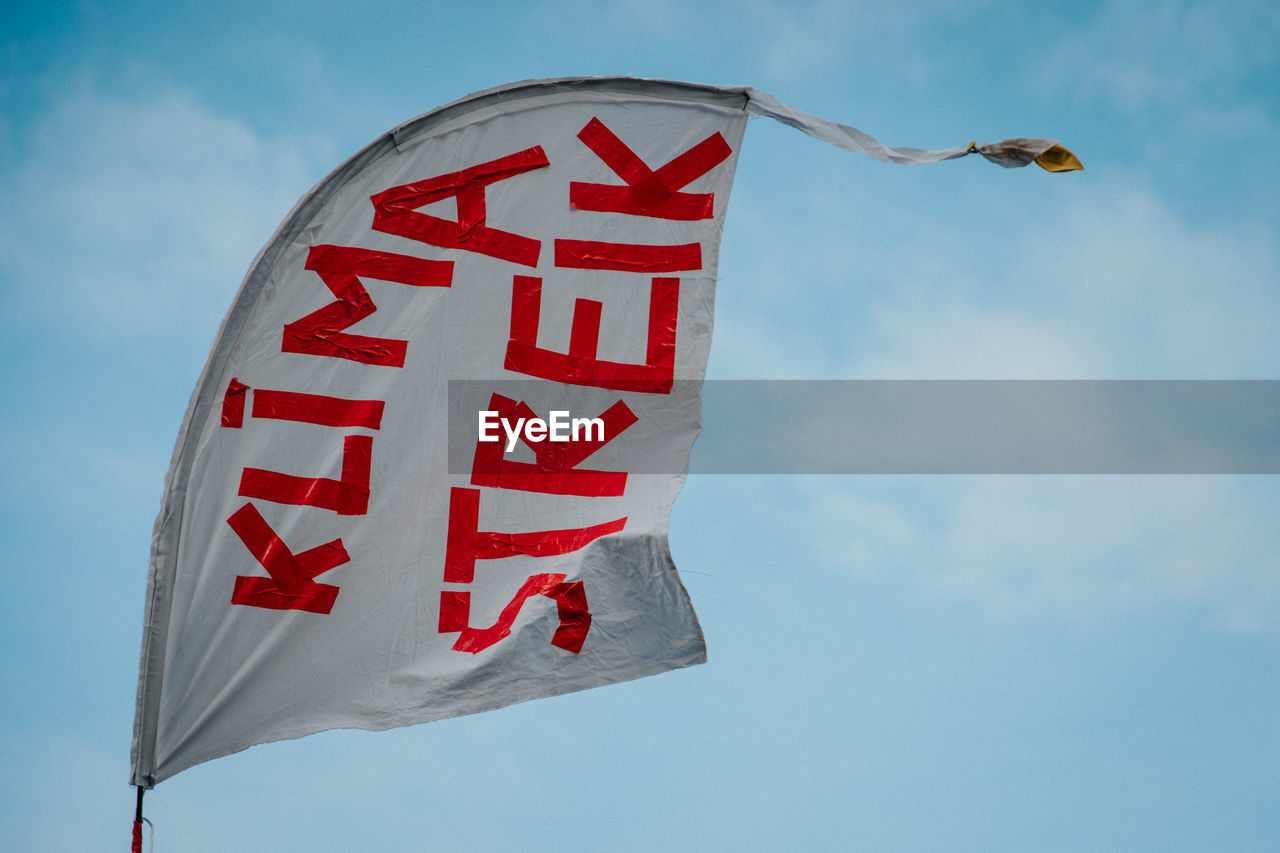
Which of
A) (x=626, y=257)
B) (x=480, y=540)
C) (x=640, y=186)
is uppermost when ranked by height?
(x=640, y=186)

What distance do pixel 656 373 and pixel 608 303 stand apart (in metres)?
0.60

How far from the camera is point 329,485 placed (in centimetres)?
883

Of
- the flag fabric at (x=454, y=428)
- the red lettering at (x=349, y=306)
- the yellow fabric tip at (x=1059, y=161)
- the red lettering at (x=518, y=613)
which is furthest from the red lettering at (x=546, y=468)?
the yellow fabric tip at (x=1059, y=161)

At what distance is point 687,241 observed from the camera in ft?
31.7

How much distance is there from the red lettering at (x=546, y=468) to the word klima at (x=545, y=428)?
28 mm

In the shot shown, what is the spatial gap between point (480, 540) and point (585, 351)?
59.6 inches

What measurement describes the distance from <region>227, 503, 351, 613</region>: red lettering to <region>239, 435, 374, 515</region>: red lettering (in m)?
0.16

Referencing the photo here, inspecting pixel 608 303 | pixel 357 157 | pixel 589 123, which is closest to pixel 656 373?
pixel 608 303

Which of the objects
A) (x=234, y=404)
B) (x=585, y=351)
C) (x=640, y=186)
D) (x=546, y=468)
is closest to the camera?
(x=234, y=404)

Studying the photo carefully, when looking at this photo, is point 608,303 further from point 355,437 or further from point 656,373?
point 355,437

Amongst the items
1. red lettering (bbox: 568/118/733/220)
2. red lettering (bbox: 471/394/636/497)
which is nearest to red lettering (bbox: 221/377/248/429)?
red lettering (bbox: 471/394/636/497)

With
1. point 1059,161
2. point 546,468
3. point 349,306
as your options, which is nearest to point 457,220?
point 349,306

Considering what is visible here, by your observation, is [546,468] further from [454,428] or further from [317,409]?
[317,409]

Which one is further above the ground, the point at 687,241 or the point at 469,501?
the point at 687,241
